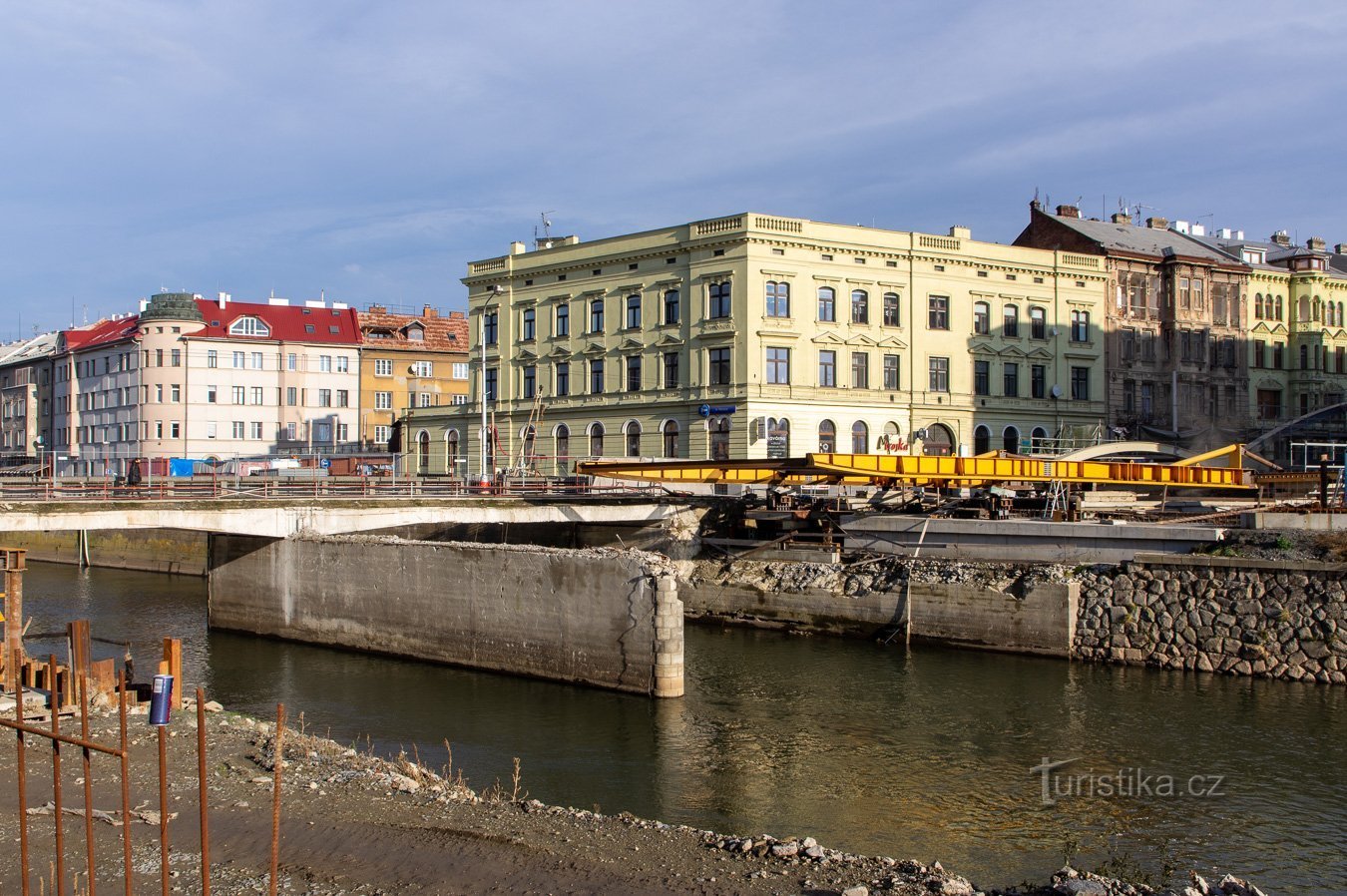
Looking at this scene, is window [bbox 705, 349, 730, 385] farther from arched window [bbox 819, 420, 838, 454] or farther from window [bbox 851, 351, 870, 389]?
window [bbox 851, 351, 870, 389]

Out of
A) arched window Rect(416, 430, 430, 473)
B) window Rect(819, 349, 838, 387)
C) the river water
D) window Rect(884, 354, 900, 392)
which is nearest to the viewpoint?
the river water

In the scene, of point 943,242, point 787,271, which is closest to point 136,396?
point 787,271

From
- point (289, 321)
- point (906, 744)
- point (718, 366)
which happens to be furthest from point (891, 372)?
point (289, 321)

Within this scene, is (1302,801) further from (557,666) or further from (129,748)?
(129,748)

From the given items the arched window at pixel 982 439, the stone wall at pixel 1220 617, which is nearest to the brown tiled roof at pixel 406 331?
the arched window at pixel 982 439

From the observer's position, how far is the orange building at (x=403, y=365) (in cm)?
9612

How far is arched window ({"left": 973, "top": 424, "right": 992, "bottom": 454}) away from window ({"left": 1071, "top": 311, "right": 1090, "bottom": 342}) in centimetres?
814

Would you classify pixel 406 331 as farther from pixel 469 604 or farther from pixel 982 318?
pixel 469 604

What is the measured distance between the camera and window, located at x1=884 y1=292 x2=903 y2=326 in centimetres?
6256

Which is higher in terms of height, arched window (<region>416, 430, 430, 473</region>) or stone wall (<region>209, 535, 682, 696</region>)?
arched window (<region>416, 430, 430, 473</region>)

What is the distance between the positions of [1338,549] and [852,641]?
50.4 ft

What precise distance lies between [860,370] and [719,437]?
8.47 m

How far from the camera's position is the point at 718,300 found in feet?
197

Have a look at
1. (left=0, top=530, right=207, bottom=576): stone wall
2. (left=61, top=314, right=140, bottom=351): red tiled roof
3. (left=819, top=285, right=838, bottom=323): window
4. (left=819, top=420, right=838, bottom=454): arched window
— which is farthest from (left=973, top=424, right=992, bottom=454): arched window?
(left=61, top=314, right=140, bottom=351): red tiled roof
